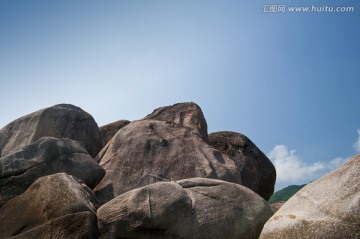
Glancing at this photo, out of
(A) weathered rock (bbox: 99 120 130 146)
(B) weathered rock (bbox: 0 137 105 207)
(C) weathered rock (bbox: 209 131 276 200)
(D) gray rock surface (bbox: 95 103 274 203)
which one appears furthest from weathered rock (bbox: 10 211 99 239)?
(A) weathered rock (bbox: 99 120 130 146)

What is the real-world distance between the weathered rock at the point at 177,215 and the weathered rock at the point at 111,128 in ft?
29.8

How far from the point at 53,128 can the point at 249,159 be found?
7.47 meters

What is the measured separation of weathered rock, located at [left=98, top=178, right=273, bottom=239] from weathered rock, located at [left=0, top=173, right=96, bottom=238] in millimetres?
602

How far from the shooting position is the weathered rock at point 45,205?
8.99 metres

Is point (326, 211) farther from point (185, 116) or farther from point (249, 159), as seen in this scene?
point (249, 159)

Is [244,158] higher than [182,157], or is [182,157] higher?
[182,157]

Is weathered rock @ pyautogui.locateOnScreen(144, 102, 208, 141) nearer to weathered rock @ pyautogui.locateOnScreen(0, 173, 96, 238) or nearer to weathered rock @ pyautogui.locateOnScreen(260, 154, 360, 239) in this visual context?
weathered rock @ pyautogui.locateOnScreen(0, 173, 96, 238)

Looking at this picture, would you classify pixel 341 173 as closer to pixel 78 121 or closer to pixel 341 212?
pixel 341 212

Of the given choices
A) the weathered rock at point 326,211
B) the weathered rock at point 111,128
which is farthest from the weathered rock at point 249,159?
the weathered rock at point 326,211

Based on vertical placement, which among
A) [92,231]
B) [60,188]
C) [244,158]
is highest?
[60,188]

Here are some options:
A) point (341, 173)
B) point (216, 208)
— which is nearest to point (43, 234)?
point (216, 208)

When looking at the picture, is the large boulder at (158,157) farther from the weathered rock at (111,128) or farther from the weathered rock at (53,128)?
the weathered rock at (111,128)

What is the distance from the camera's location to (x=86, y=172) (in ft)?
39.0

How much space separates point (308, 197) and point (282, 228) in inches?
30.3
